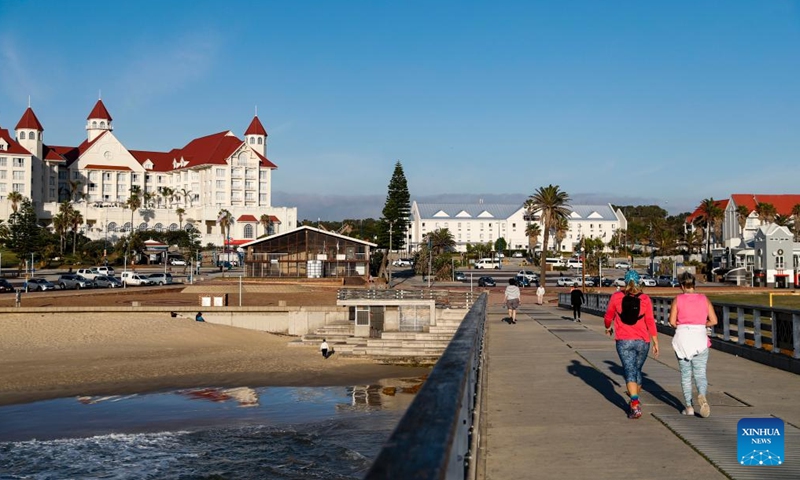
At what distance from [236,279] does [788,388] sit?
76.2m

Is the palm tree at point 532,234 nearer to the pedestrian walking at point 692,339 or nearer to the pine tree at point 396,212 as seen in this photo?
the pine tree at point 396,212

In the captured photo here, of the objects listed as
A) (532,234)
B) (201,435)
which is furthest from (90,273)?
(532,234)

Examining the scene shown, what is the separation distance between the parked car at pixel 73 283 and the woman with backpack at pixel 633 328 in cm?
7026

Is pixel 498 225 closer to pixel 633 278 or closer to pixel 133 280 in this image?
pixel 133 280

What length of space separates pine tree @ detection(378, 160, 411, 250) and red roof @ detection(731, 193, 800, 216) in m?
51.1

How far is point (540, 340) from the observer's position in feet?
69.1

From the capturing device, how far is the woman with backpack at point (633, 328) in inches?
369

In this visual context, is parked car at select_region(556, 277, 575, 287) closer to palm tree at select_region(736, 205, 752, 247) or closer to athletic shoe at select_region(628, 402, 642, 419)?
palm tree at select_region(736, 205, 752, 247)

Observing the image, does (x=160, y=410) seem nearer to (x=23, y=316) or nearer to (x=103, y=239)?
(x=23, y=316)

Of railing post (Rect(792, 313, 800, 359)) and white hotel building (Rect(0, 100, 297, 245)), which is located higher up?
white hotel building (Rect(0, 100, 297, 245))

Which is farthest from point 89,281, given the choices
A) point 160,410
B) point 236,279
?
point 160,410

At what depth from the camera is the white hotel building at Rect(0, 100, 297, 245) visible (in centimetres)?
13512

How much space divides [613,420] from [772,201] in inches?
5157

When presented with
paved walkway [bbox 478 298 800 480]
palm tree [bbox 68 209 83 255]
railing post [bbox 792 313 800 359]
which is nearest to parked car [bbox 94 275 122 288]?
palm tree [bbox 68 209 83 255]
